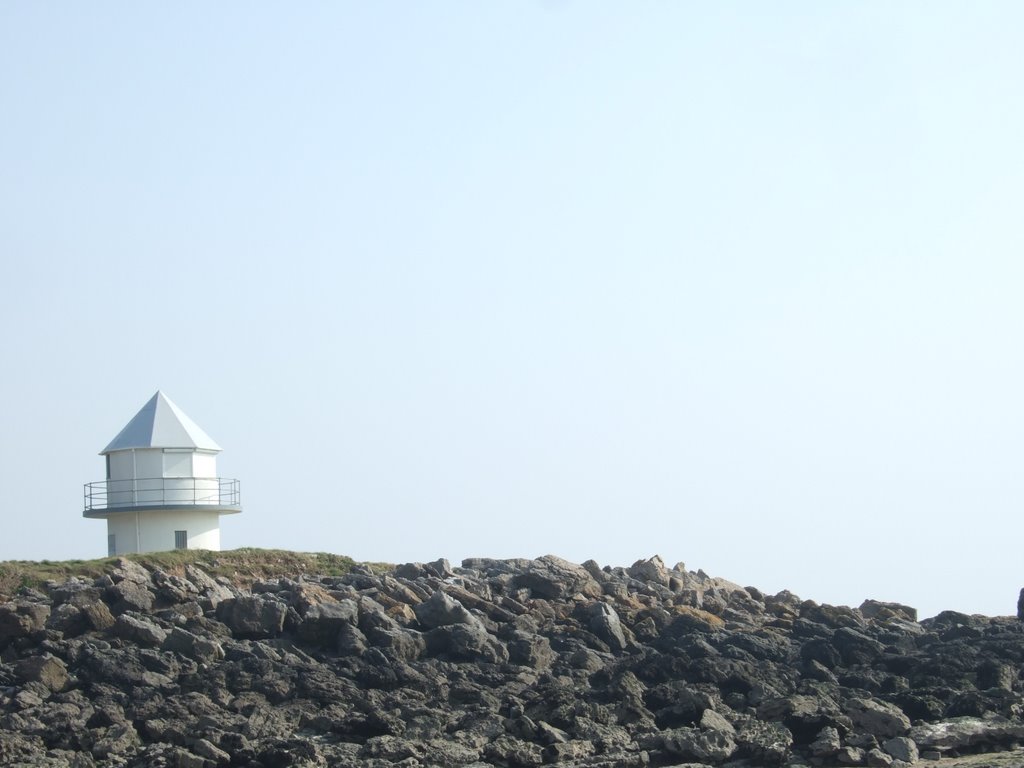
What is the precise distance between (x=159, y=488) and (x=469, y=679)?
19887mm

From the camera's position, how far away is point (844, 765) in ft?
54.3

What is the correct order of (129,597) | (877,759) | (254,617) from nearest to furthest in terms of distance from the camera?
(877,759), (254,617), (129,597)

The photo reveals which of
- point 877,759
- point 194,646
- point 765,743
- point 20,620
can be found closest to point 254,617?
point 194,646

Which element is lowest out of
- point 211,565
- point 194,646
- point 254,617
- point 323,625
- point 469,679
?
point 469,679

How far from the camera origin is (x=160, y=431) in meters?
37.9

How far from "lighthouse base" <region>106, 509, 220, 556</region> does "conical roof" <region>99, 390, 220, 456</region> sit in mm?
1828

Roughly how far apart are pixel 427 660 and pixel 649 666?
10.8 feet

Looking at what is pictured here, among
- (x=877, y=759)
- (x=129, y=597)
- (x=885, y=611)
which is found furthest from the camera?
(x=885, y=611)

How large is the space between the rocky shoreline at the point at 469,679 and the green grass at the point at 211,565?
8.51ft

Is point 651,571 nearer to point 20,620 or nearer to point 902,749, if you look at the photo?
point 902,749

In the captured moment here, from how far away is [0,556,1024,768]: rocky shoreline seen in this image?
1698cm

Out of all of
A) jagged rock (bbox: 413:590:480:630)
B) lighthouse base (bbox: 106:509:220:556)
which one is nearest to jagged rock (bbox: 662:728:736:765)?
jagged rock (bbox: 413:590:480:630)

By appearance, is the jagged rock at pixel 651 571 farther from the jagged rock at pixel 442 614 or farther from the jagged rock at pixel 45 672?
the jagged rock at pixel 45 672

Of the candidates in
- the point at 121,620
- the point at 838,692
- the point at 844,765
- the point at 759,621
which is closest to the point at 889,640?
the point at 759,621
